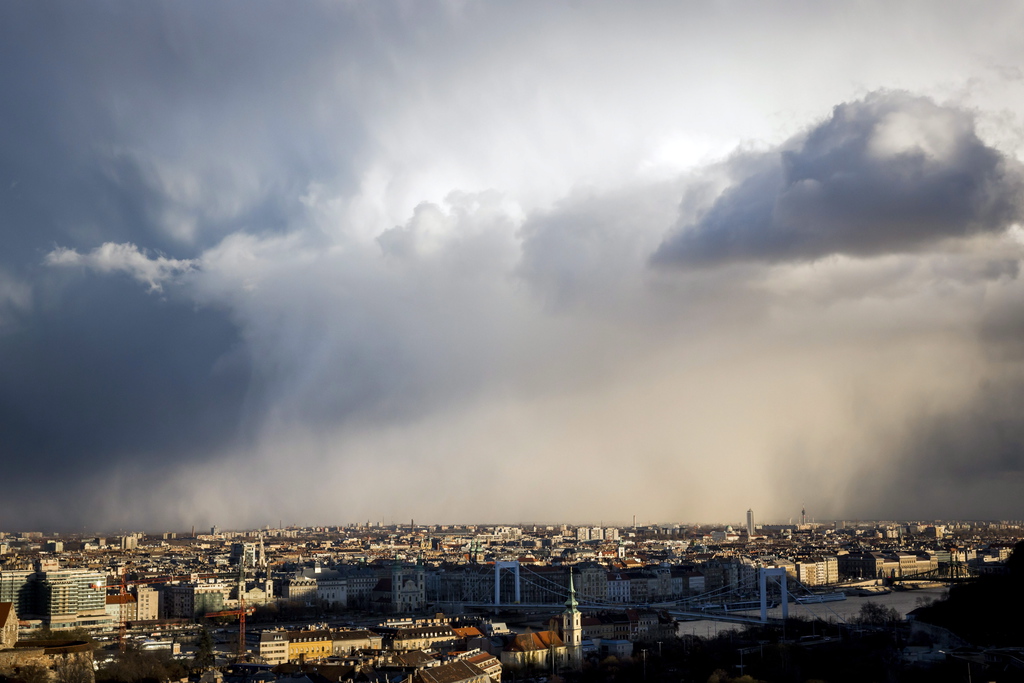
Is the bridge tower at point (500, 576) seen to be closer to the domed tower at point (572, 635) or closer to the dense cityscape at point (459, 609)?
the dense cityscape at point (459, 609)

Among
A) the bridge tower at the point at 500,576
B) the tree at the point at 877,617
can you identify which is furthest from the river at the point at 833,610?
the bridge tower at the point at 500,576

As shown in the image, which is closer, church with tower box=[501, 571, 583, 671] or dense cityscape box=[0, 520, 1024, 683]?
dense cityscape box=[0, 520, 1024, 683]

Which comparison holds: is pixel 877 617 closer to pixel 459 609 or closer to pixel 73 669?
pixel 459 609

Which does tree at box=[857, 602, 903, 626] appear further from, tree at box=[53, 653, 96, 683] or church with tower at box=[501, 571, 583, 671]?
tree at box=[53, 653, 96, 683]

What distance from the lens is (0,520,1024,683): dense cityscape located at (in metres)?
37.5

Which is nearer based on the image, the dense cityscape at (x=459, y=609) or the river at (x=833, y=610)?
the dense cityscape at (x=459, y=609)

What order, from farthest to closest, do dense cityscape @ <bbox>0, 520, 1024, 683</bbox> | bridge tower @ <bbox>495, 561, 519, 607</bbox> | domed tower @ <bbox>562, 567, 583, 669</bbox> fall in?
1. bridge tower @ <bbox>495, 561, 519, 607</bbox>
2. domed tower @ <bbox>562, 567, 583, 669</bbox>
3. dense cityscape @ <bbox>0, 520, 1024, 683</bbox>

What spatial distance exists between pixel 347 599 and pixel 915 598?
3451 cm

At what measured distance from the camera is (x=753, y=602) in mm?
63344

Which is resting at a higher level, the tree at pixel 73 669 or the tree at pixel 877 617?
the tree at pixel 73 669

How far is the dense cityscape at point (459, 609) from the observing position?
123ft

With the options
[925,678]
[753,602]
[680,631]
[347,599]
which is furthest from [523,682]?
[347,599]

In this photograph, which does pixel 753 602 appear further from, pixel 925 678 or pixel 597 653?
pixel 925 678

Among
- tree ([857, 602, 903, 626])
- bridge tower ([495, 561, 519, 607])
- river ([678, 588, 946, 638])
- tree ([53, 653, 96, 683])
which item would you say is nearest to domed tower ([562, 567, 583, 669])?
river ([678, 588, 946, 638])
